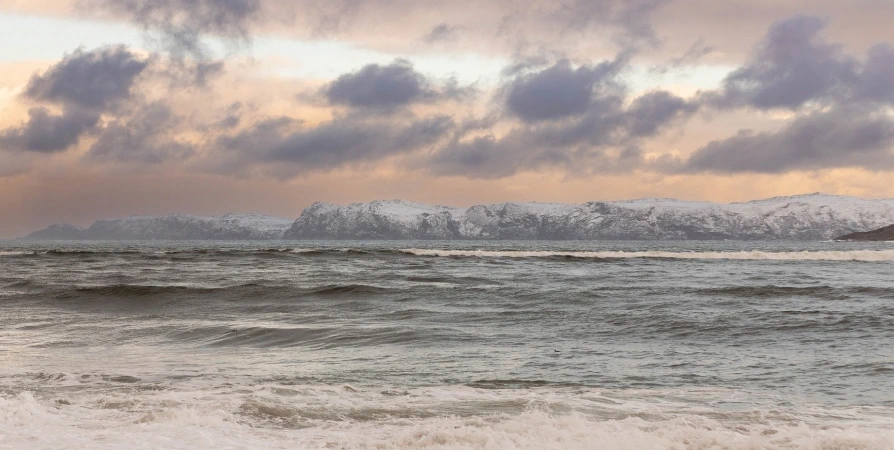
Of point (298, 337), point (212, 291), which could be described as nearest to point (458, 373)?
point (298, 337)

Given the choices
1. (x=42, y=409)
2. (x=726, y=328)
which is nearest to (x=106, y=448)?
(x=42, y=409)

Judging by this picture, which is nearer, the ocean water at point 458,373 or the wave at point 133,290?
the ocean water at point 458,373

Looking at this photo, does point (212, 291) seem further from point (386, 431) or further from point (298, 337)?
point (386, 431)

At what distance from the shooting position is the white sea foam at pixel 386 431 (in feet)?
27.3

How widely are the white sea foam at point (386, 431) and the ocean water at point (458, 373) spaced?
0.04 metres

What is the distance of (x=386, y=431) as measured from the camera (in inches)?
359

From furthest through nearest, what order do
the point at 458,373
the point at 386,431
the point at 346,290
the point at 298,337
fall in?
1. the point at 346,290
2. the point at 298,337
3. the point at 458,373
4. the point at 386,431

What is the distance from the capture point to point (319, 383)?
1278 centimetres

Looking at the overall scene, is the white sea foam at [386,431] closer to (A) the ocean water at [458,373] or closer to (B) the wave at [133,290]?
(A) the ocean water at [458,373]

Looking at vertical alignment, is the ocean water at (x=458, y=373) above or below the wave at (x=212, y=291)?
above

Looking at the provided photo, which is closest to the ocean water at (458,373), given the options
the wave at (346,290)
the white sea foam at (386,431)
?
the white sea foam at (386,431)

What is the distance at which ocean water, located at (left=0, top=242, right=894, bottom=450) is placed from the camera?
882cm

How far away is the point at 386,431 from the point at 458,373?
16.2 feet

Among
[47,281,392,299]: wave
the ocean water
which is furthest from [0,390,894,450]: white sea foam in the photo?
[47,281,392,299]: wave
